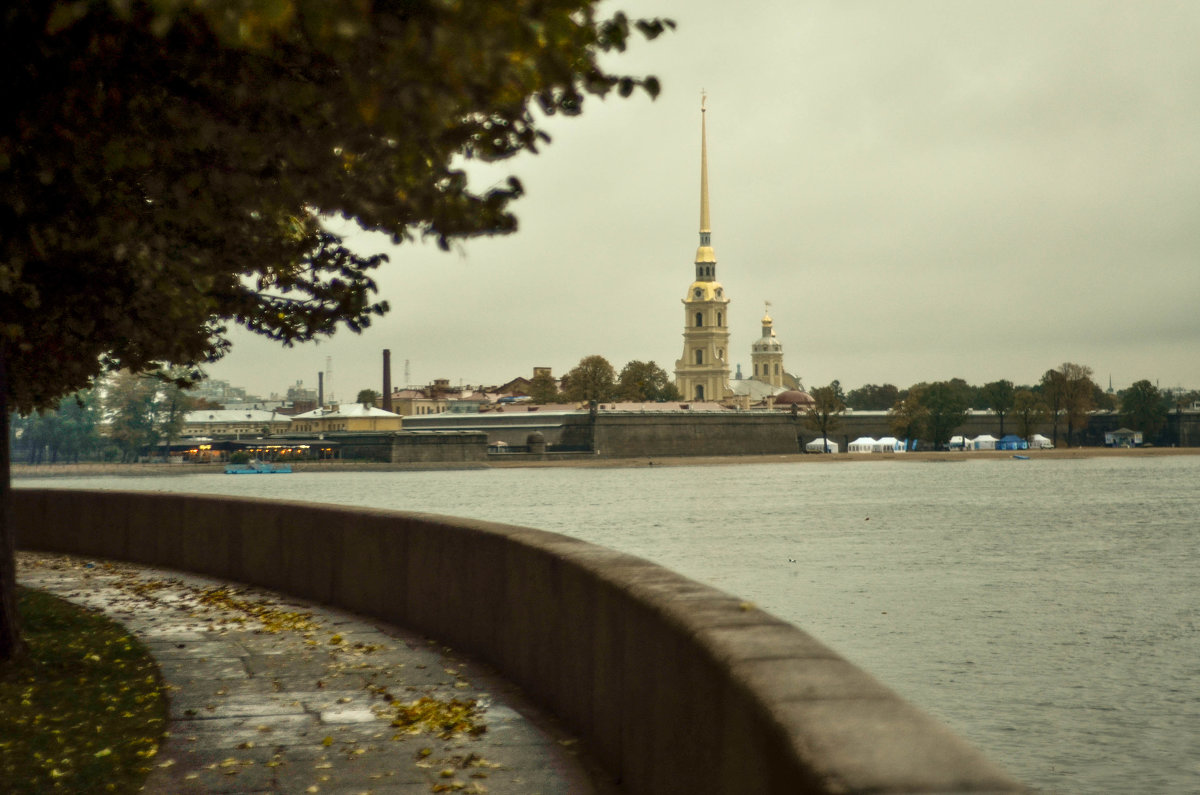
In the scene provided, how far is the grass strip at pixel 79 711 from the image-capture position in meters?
6.96

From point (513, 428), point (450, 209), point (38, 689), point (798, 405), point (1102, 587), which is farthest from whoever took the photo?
point (798, 405)

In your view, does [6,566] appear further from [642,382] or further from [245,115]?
[642,382]

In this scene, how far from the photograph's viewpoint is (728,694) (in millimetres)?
4238

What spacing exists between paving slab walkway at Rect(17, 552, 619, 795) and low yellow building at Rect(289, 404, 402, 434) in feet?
446

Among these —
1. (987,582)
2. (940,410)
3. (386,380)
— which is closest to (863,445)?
(940,410)

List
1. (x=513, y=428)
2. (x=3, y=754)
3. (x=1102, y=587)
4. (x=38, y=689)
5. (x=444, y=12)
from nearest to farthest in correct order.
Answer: (x=444, y=12), (x=3, y=754), (x=38, y=689), (x=1102, y=587), (x=513, y=428)

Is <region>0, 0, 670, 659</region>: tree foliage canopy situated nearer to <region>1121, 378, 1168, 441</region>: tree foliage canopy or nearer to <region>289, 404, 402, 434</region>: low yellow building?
<region>289, 404, 402, 434</region>: low yellow building

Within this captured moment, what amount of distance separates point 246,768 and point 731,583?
3005 centimetres

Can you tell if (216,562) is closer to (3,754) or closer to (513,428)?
(3,754)

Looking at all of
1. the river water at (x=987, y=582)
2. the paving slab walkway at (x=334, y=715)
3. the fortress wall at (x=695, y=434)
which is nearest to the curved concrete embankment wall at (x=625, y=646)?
the paving slab walkway at (x=334, y=715)

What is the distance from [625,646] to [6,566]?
6581mm

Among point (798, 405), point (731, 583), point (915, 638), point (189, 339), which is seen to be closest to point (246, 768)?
point (189, 339)

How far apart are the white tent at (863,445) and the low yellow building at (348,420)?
53.9m

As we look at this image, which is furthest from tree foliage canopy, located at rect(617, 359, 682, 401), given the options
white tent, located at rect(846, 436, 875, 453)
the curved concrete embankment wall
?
the curved concrete embankment wall
